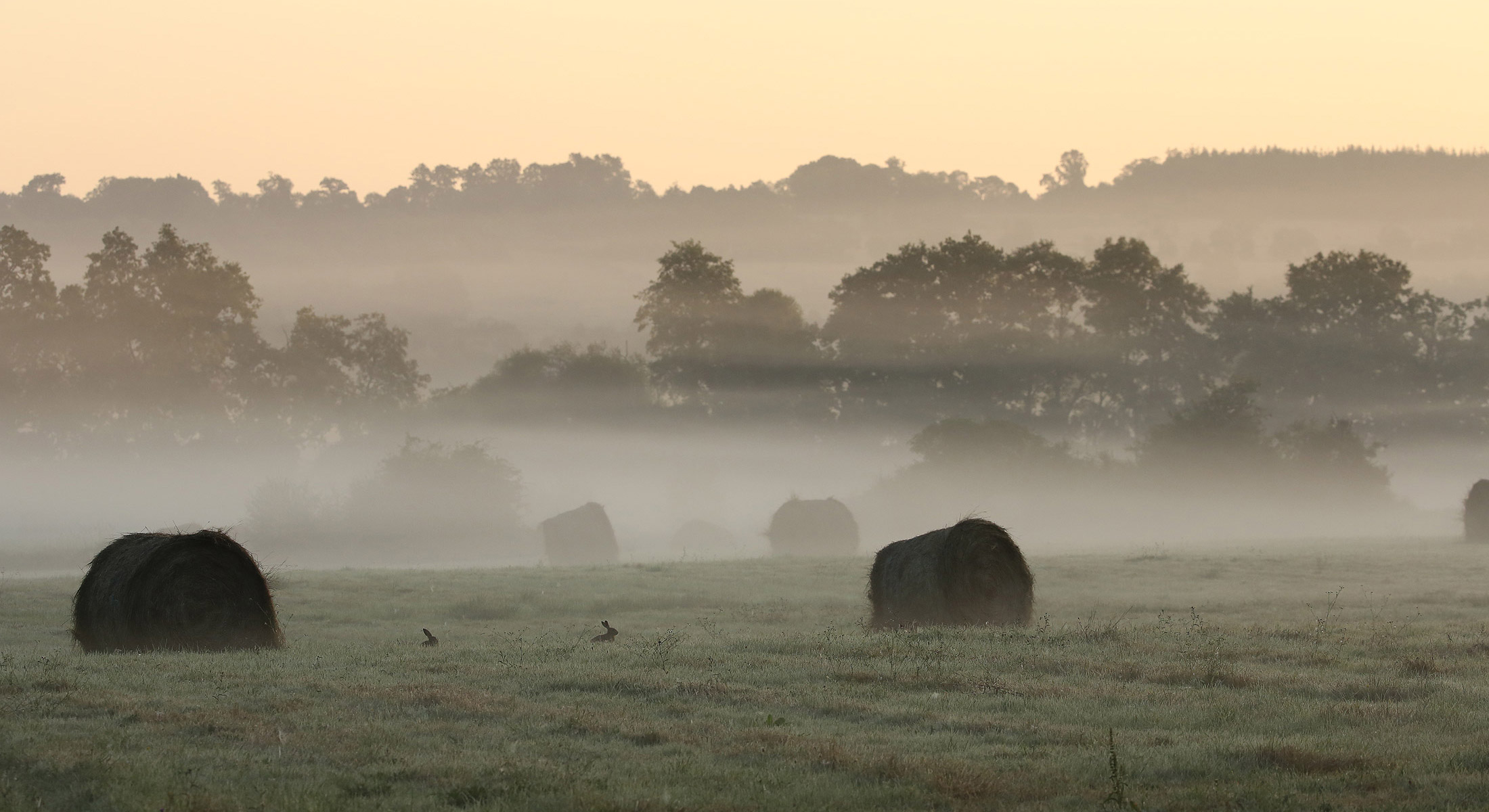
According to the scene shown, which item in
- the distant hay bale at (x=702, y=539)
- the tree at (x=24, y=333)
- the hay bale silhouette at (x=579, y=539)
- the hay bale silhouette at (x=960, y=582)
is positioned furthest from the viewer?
the tree at (x=24, y=333)

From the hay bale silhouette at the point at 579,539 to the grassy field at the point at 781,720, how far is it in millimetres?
39378

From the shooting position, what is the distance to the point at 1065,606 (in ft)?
97.1

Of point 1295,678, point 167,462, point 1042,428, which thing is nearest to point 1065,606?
point 1295,678

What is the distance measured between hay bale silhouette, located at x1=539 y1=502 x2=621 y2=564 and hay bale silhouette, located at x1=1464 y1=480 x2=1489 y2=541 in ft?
115

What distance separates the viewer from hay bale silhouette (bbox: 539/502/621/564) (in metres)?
63.4

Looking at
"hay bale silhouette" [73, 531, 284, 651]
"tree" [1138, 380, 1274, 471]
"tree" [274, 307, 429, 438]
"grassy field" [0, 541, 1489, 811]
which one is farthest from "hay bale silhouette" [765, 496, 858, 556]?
"tree" [274, 307, 429, 438]

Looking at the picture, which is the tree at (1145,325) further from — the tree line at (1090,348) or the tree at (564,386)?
the tree at (564,386)

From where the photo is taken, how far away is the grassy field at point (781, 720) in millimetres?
10016

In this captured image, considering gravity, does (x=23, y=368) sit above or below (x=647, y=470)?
above

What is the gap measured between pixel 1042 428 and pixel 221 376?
189 ft

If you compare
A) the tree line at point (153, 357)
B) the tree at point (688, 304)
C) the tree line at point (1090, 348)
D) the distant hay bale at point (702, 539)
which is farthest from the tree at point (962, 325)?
the tree line at point (153, 357)

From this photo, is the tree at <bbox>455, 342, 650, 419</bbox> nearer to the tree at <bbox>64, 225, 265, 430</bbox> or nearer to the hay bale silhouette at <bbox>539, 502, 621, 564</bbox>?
the tree at <bbox>64, 225, 265, 430</bbox>

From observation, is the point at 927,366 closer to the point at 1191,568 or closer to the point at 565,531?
the point at 565,531

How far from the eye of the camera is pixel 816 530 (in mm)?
61000
